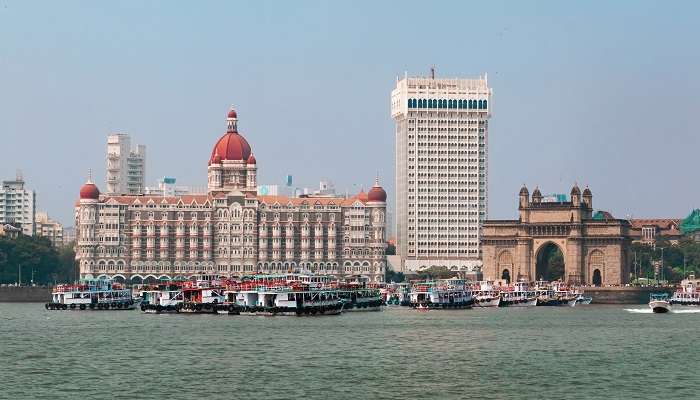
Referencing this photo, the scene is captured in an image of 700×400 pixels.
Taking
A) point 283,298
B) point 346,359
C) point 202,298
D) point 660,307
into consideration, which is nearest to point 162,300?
point 202,298

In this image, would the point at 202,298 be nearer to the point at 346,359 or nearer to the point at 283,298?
A: the point at 283,298

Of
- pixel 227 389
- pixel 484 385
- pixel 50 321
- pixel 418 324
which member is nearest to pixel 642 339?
pixel 418 324

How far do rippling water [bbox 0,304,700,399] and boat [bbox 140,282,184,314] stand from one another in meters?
25.4

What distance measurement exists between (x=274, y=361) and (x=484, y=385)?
17942mm

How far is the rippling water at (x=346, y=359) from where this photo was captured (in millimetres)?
89688

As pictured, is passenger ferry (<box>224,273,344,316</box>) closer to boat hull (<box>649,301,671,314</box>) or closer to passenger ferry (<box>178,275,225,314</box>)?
passenger ferry (<box>178,275,225,314</box>)

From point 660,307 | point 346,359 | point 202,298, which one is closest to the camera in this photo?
point 346,359

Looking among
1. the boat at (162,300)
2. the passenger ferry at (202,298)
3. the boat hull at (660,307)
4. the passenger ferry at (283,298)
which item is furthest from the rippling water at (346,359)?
the boat hull at (660,307)

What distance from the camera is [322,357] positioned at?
10881cm

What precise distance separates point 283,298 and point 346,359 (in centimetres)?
6595

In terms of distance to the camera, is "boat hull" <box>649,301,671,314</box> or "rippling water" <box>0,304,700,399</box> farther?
"boat hull" <box>649,301,671,314</box>

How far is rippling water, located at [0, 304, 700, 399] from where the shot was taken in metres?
89.7

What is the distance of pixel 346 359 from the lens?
108 m

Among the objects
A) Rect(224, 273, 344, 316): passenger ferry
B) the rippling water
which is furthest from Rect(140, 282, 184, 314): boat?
the rippling water
